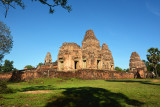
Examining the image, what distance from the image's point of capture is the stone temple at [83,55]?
21.8 meters

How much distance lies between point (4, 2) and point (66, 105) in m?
5.45

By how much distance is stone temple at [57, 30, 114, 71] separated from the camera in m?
21.8

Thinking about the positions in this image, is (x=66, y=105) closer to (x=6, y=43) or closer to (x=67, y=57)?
(x=6, y=43)

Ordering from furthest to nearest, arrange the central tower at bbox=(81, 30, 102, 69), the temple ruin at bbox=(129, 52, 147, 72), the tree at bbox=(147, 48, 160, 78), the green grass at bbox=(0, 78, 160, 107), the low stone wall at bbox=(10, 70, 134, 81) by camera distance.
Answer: the temple ruin at bbox=(129, 52, 147, 72) → the tree at bbox=(147, 48, 160, 78) → the central tower at bbox=(81, 30, 102, 69) → the low stone wall at bbox=(10, 70, 134, 81) → the green grass at bbox=(0, 78, 160, 107)

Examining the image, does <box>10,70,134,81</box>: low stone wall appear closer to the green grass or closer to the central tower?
the central tower

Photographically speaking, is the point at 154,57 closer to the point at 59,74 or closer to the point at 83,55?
the point at 83,55

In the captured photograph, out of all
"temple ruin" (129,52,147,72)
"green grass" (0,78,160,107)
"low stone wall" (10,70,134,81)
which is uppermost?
"temple ruin" (129,52,147,72)

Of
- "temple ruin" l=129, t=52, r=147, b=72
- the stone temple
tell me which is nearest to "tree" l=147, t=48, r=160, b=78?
"temple ruin" l=129, t=52, r=147, b=72

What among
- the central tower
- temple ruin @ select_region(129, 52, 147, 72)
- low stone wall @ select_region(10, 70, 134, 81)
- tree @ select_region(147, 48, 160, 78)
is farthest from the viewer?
temple ruin @ select_region(129, 52, 147, 72)

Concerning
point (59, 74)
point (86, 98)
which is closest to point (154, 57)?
point (59, 74)

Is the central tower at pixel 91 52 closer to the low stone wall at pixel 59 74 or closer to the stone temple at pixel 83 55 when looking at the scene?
the stone temple at pixel 83 55

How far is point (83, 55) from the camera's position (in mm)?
22578

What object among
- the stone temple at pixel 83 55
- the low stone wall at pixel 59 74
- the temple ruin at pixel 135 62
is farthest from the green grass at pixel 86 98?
the temple ruin at pixel 135 62

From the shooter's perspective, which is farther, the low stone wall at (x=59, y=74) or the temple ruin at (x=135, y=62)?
the temple ruin at (x=135, y=62)
